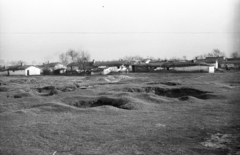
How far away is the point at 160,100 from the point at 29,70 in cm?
6596

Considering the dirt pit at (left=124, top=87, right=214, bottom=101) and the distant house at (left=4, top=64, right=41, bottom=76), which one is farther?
the distant house at (left=4, top=64, right=41, bottom=76)

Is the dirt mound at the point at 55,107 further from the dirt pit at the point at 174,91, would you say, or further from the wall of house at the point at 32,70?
the wall of house at the point at 32,70

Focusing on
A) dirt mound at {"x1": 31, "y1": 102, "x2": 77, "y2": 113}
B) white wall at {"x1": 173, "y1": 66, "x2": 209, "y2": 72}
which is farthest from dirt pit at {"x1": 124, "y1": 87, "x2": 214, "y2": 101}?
white wall at {"x1": 173, "y1": 66, "x2": 209, "y2": 72}

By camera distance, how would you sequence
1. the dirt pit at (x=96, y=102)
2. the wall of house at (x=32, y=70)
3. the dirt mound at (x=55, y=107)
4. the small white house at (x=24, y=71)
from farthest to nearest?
the wall of house at (x=32, y=70) < the small white house at (x=24, y=71) < the dirt pit at (x=96, y=102) < the dirt mound at (x=55, y=107)

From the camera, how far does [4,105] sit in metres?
18.4

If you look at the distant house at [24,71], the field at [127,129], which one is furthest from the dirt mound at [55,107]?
the distant house at [24,71]

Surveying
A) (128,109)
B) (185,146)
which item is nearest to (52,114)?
(128,109)

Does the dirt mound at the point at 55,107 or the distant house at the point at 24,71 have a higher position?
Answer: the distant house at the point at 24,71

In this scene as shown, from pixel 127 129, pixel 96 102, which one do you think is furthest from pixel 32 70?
pixel 127 129

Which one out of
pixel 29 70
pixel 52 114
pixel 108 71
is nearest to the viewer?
pixel 52 114

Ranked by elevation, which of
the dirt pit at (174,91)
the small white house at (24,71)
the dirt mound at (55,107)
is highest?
the small white house at (24,71)

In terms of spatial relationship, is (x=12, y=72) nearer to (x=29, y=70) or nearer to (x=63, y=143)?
(x=29, y=70)

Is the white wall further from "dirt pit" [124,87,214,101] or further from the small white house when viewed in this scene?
the small white house

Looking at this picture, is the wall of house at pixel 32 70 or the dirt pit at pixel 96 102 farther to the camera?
the wall of house at pixel 32 70
